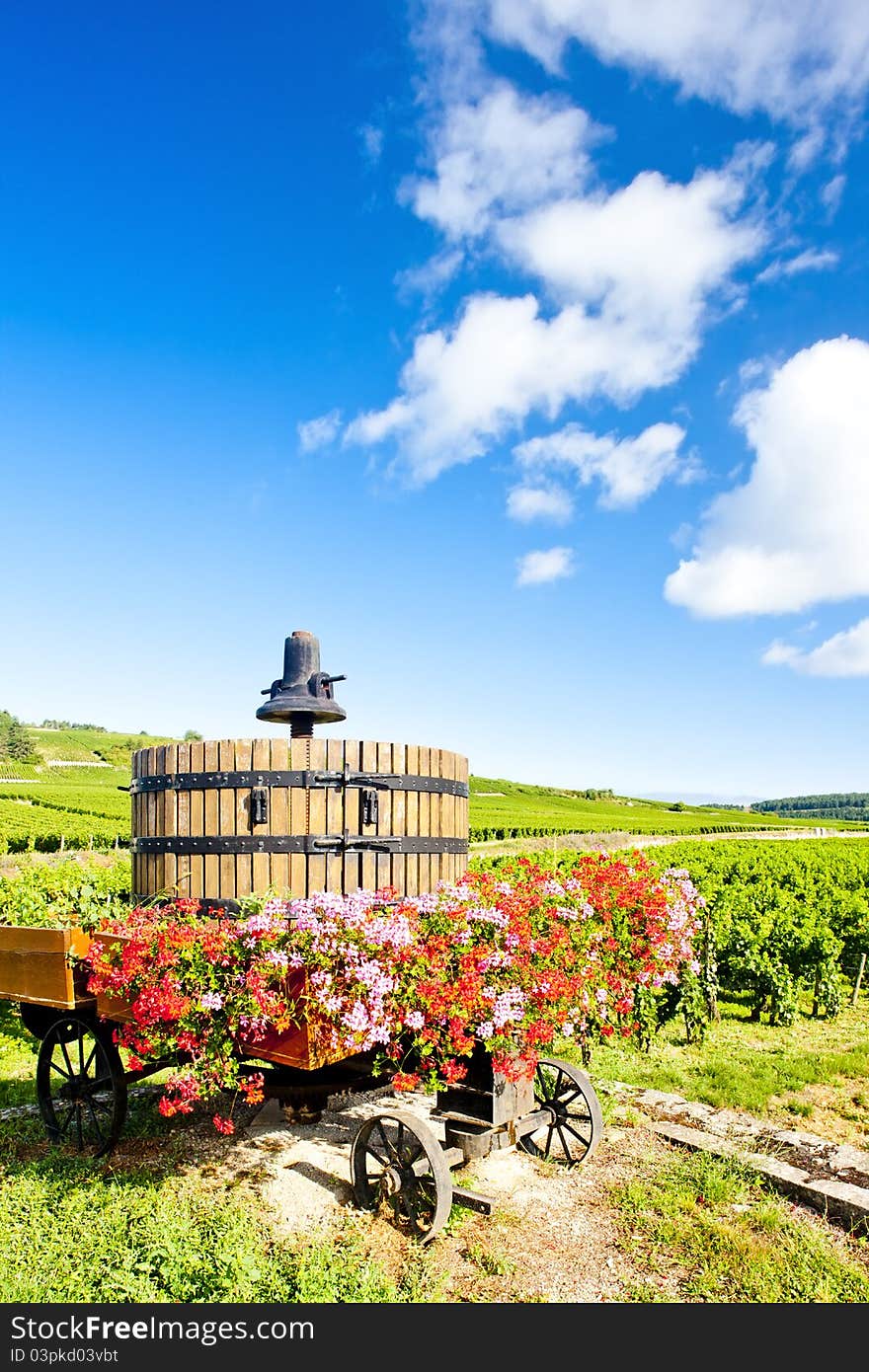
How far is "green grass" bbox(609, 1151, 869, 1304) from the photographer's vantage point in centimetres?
387

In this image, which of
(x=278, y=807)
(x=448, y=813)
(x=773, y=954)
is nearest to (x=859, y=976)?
(x=773, y=954)

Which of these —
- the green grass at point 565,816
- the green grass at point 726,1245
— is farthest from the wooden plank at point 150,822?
the green grass at point 565,816

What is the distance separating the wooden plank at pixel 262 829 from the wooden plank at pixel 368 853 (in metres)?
0.58

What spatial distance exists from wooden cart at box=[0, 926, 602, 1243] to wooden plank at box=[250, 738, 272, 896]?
993 mm

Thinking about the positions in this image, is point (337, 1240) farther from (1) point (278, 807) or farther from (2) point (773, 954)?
(2) point (773, 954)

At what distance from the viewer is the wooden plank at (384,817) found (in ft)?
18.1

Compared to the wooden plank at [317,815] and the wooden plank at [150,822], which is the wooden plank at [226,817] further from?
the wooden plank at [150,822]

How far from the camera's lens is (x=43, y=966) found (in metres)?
4.77

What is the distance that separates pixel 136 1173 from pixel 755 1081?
16.9ft

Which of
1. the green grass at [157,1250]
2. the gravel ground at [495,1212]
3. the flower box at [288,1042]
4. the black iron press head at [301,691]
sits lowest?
the gravel ground at [495,1212]

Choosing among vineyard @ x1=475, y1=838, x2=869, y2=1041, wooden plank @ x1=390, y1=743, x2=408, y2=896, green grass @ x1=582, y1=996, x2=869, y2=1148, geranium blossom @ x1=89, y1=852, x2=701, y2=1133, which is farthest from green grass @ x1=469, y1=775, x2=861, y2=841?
geranium blossom @ x1=89, y1=852, x2=701, y2=1133

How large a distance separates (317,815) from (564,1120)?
2471mm

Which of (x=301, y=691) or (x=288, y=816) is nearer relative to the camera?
(x=288, y=816)

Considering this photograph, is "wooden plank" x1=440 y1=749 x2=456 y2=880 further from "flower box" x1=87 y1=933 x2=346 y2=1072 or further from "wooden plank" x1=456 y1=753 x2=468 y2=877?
"flower box" x1=87 y1=933 x2=346 y2=1072
